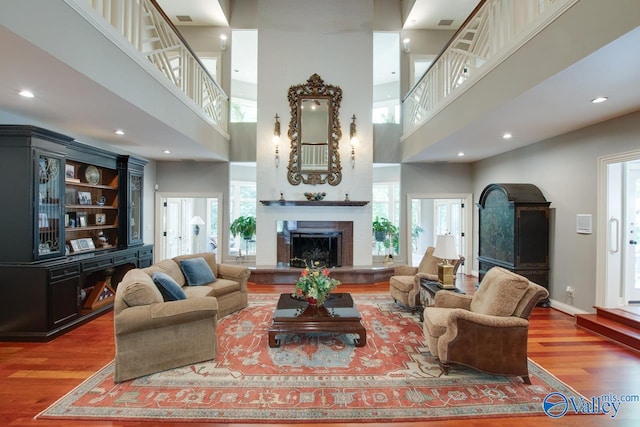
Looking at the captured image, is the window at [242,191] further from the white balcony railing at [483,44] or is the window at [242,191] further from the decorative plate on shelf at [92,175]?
the white balcony railing at [483,44]

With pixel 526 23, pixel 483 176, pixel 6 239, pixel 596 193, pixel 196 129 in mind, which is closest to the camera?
pixel 526 23

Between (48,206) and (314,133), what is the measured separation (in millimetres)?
4730

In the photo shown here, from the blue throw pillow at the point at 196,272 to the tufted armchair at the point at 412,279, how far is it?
2.75 m

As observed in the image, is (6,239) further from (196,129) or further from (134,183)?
(196,129)

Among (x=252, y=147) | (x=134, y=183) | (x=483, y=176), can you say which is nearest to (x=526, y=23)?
(x=483, y=176)

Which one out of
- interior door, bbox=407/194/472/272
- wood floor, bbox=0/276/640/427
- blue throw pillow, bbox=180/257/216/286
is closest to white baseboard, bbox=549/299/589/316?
wood floor, bbox=0/276/640/427

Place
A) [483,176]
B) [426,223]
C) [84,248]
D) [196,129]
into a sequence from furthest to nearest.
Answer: [426,223] < [483,176] < [196,129] < [84,248]

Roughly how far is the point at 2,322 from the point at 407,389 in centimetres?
436

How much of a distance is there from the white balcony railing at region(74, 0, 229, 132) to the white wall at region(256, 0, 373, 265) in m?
1.14

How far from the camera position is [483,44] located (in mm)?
4000

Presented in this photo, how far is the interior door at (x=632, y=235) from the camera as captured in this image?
412 centimetres

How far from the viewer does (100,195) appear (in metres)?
5.32

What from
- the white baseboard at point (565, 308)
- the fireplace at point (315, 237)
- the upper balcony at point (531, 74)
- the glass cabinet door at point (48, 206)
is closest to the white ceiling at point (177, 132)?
the upper balcony at point (531, 74)

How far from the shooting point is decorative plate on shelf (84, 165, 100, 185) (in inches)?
192
